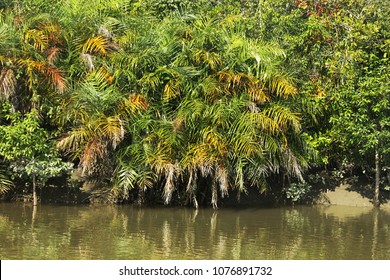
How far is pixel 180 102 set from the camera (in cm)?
1252

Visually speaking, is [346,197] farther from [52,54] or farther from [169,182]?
[52,54]

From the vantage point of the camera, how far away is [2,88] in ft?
40.2

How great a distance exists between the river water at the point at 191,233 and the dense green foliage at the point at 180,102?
59cm

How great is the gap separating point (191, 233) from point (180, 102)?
9.80 ft

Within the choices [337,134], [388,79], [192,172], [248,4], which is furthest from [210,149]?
[248,4]

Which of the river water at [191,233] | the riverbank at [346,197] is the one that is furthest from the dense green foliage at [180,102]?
the river water at [191,233]

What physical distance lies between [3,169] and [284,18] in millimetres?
6700

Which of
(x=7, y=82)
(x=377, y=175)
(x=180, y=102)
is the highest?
(x=7, y=82)

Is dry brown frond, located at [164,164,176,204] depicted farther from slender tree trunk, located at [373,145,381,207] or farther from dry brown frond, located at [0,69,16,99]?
slender tree trunk, located at [373,145,381,207]

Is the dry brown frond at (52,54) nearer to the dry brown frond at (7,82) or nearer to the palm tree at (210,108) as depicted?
the dry brown frond at (7,82)

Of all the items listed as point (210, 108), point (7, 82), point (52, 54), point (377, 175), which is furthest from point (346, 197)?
point (7, 82)

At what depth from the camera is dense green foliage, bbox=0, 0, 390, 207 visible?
12117 millimetres

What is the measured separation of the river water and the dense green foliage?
0.59 meters

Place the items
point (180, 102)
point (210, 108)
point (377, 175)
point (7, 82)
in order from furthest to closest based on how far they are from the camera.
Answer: point (377, 175) < point (180, 102) < point (7, 82) < point (210, 108)
